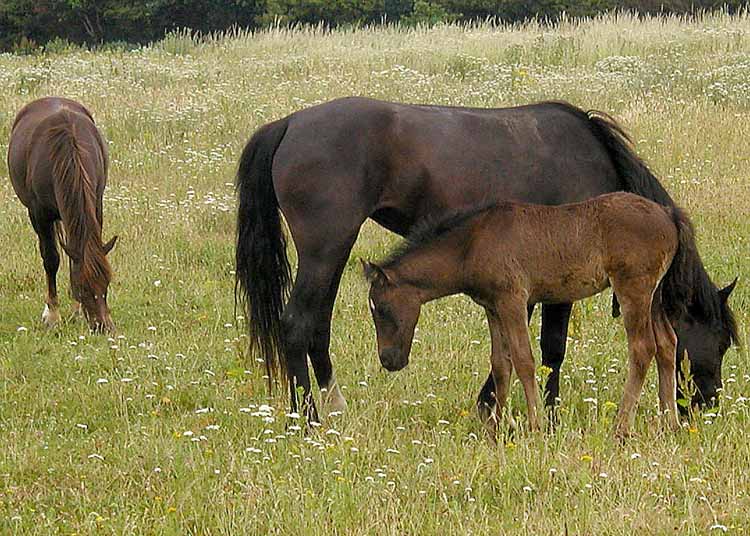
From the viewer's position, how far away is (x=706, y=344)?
614 cm

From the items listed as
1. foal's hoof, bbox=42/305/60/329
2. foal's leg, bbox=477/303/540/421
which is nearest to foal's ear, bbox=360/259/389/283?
foal's leg, bbox=477/303/540/421

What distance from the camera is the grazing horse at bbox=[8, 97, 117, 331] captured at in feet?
26.1

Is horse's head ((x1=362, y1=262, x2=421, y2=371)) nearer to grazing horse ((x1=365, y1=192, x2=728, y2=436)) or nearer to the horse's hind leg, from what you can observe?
grazing horse ((x1=365, y1=192, x2=728, y2=436))

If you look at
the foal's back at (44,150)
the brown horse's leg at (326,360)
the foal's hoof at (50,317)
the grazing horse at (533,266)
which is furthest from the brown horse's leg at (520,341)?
the foal's hoof at (50,317)

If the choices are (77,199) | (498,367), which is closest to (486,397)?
(498,367)

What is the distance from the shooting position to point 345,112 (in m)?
6.26

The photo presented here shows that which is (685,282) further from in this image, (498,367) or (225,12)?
(225,12)

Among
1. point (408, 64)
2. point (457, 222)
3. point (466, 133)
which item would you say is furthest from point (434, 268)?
point (408, 64)

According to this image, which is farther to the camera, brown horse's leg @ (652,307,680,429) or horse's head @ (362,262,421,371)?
brown horse's leg @ (652,307,680,429)

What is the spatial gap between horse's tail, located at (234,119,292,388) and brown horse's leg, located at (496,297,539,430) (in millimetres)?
1421

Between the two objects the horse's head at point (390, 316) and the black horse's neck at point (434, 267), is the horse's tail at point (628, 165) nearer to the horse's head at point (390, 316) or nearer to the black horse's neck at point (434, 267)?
the black horse's neck at point (434, 267)

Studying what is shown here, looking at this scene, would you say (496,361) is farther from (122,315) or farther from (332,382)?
(122,315)

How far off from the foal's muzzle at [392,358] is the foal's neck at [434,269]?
33cm

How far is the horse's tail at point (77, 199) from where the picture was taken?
7.92 metres
